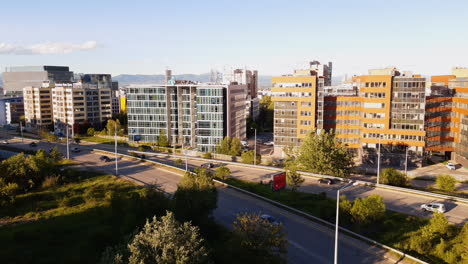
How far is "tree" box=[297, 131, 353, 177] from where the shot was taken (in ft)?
178

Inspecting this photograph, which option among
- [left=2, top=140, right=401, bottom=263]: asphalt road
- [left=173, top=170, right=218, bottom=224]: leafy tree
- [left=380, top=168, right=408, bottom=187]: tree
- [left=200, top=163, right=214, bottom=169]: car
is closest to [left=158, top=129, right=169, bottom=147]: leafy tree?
[left=200, top=163, right=214, bottom=169]: car

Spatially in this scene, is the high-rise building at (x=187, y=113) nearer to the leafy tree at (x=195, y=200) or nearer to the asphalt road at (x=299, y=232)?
the asphalt road at (x=299, y=232)

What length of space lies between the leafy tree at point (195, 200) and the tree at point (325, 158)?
79.3 ft

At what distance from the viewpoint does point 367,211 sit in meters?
34.1

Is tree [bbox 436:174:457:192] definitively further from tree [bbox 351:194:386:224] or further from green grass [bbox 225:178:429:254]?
tree [bbox 351:194:386:224]

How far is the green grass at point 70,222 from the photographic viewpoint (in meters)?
32.3

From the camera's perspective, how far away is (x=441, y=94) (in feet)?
253

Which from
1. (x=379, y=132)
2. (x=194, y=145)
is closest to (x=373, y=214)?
(x=379, y=132)

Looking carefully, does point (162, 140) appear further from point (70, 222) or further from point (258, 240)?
point (258, 240)

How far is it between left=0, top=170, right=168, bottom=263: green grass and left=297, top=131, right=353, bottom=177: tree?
26735mm

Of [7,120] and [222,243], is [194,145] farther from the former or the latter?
[7,120]

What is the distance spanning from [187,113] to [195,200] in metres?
59.8

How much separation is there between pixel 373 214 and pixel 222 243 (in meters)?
14.8

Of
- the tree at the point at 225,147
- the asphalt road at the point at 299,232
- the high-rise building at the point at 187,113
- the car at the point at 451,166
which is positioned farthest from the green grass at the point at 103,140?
the car at the point at 451,166
